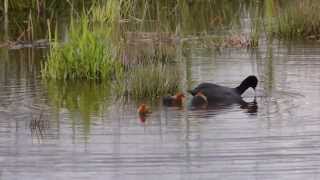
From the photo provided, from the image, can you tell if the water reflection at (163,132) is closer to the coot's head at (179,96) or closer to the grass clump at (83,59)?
the coot's head at (179,96)

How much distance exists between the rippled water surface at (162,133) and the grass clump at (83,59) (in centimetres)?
33

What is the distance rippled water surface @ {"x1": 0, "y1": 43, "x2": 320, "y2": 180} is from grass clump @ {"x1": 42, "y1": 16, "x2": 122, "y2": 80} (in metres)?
0.33

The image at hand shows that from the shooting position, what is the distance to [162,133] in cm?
1031

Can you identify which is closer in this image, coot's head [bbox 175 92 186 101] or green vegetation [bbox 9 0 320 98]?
coot's head [bbox 175 92 186 101]

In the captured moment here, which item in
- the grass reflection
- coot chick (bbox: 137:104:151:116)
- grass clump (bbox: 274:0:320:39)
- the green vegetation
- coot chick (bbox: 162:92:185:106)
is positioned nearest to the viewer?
coot chick (bbox: 137:104:151:116)

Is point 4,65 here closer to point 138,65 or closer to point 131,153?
point 138,65

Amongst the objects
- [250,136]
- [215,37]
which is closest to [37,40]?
[215,37]

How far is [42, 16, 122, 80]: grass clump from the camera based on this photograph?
14.1 m

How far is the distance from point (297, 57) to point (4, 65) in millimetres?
4479

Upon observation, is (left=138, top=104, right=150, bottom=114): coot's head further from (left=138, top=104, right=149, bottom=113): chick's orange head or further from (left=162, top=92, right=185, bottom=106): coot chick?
(left=162, top=92, right=185, bottom=106): coot chick

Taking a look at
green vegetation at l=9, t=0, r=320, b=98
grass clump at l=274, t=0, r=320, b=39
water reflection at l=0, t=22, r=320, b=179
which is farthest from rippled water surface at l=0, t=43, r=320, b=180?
grass clump at l=274, t=0, r=320, b=39

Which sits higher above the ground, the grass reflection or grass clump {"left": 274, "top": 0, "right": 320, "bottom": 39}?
grass clump {"left": 274, "top": 0, "right": 320, "bottom": 39}

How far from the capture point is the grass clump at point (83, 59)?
14.1m

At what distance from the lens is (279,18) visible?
1903 cm
